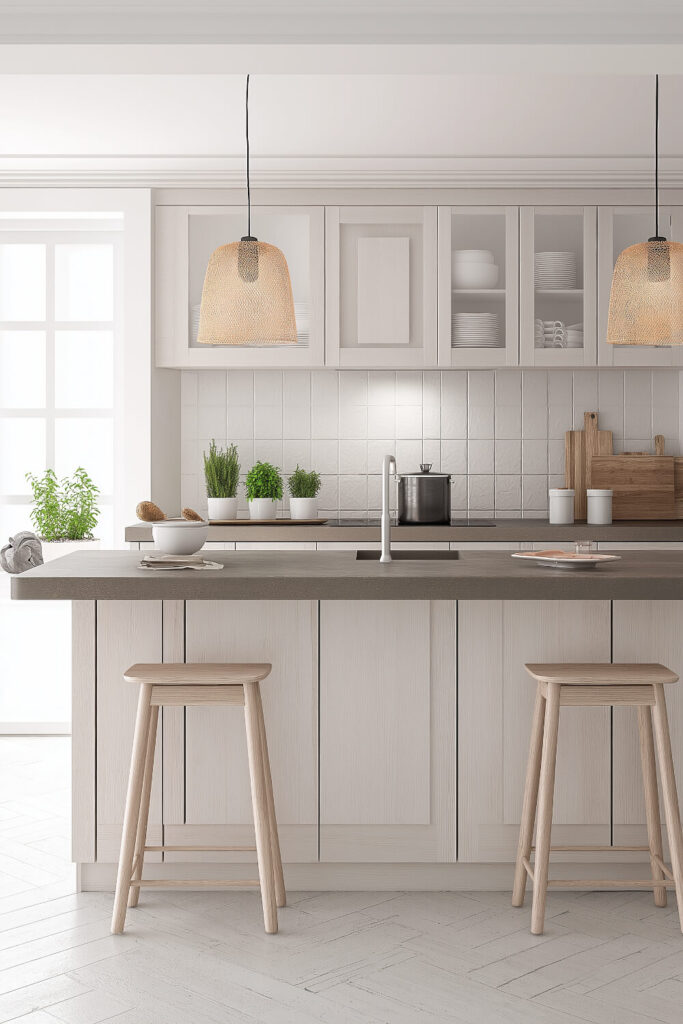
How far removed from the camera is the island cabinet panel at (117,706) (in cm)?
303

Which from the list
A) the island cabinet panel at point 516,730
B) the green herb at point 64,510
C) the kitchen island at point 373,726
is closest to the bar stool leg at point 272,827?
the kitchen island at point 373,726

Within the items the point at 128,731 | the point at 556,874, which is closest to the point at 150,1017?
the point at 128,731

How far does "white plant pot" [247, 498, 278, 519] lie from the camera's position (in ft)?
16.0

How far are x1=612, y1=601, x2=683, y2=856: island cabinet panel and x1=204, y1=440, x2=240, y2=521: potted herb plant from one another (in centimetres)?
234

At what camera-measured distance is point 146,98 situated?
12.5ft

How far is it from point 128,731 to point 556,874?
137 cm

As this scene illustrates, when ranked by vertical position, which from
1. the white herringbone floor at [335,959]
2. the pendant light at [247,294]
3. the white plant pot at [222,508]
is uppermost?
the pendant light at [247,294]

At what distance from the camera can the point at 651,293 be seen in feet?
9.84

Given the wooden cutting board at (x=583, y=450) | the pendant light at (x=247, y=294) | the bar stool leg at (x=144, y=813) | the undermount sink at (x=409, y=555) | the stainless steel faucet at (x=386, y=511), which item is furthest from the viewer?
the wooden cutting board at (x=583, y=450)

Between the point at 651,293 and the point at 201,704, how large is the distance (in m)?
1.77

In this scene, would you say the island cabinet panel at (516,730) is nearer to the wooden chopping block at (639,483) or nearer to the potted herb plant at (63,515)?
the wooden chopping block at (639,483)

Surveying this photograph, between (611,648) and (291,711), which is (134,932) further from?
(611,648)

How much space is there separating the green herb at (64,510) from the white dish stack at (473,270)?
200cm

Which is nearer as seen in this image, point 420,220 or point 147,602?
point 147,602
